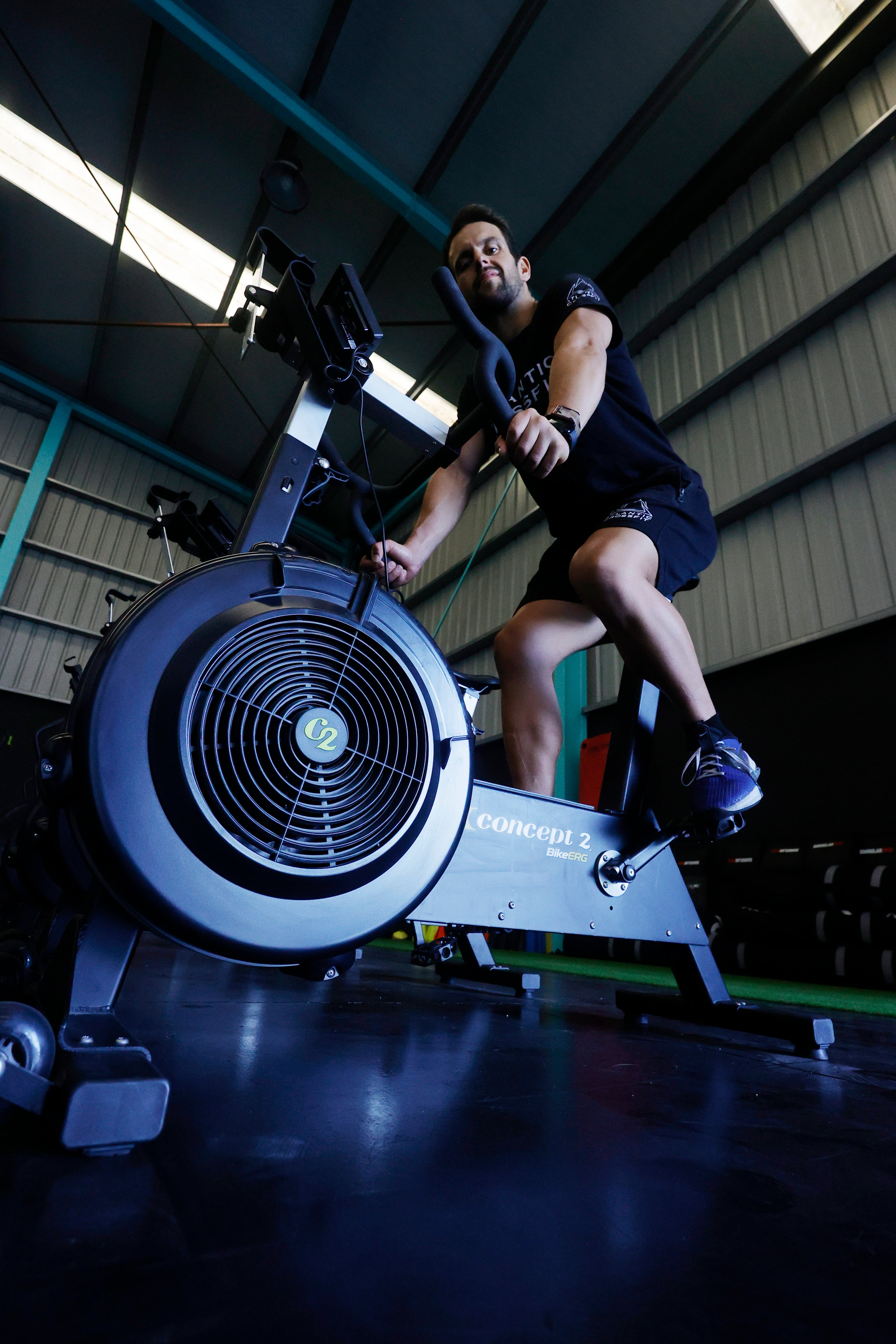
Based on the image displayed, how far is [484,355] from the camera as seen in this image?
0.98m

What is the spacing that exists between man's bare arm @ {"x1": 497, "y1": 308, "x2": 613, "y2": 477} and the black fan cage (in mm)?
374

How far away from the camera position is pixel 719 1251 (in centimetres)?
40

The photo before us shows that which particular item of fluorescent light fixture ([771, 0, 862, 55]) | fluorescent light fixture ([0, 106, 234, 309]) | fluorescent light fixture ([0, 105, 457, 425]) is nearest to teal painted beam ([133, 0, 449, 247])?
fluorescent light fixture ([0, 105, 457, 425])

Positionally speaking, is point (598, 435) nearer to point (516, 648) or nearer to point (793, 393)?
point (516, 648)

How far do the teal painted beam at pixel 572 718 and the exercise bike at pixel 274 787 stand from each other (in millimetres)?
4371

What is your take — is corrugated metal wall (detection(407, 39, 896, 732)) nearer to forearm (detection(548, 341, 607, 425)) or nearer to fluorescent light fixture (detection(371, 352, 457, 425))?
fluorescent light fixture (detection(371, 352, 457, 425))

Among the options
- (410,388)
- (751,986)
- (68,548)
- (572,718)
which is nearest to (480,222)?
(751,986)

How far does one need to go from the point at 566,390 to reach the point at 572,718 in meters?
4.64

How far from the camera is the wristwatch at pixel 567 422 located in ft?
3.39

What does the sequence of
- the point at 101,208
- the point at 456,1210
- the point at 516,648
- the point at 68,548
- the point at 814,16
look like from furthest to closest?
the point at 68,548
the point at 101,208
the point at 814,16
the point at 516,648
the point at 456,1210

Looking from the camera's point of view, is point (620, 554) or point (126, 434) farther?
point (126, 434)

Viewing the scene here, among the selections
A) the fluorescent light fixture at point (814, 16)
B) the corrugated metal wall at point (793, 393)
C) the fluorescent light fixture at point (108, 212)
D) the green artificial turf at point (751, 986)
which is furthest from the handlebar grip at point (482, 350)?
the fluorescent light fixture at point (814, 16)

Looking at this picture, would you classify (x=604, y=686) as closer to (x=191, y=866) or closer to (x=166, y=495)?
(x=166, y=495)

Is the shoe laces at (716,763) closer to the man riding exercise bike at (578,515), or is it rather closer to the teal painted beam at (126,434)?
the man riding exercise bike at (578,515)
